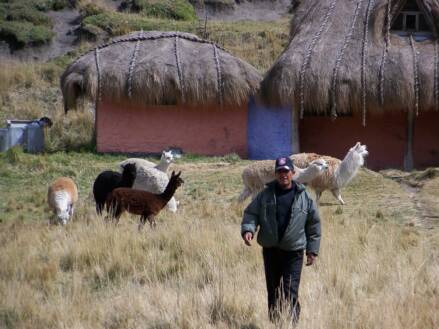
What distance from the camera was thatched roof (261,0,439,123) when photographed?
663 inches

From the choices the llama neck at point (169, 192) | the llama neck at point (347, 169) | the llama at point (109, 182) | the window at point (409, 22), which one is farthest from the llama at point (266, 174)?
the window at point (409, 22)

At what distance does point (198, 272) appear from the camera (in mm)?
7473

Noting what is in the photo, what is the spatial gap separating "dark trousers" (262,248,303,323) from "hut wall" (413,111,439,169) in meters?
12.9

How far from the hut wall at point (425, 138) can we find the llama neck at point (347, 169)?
6257mm

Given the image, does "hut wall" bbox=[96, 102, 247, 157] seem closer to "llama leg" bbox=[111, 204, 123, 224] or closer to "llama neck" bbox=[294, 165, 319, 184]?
"llama neck" bbox=[294, 165, 319, 184]

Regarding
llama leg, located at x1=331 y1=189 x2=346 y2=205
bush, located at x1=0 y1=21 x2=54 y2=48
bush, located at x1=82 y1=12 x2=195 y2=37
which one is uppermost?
bush, located at x1=82 y1=12 x2=195 y2=37

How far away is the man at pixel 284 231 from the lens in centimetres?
568

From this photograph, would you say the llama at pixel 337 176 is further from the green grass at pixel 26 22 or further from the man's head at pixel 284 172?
the green grass at pixel 26 22

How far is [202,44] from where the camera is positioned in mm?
19062

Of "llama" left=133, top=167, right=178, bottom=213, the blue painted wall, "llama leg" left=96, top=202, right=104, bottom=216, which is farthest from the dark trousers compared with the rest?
the blue painted wall

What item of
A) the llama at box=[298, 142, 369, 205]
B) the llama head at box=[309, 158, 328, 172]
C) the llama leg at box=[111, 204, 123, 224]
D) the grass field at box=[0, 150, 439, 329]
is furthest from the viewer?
the llama at box=[298, 142, 369, 205]

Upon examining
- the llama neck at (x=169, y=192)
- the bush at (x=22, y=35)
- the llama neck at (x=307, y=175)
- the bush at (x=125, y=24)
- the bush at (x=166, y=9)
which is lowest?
the llama neck at (x=307, y=175)

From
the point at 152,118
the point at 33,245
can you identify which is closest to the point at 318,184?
the point at 33,245

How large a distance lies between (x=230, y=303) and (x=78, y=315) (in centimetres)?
128
